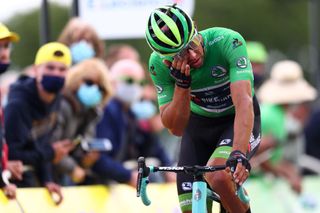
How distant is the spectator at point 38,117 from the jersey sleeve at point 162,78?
2.04m

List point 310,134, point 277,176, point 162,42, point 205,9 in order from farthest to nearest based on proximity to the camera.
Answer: point 205,9
point 310,134
point 277,176
point 162,42

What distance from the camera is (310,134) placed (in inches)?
616

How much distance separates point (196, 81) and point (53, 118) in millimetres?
2458

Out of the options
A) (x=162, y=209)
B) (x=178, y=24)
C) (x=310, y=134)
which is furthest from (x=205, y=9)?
(x=178, y=24)

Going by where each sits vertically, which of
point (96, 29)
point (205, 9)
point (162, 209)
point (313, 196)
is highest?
→ point (96, 29)

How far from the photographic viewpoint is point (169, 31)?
7980 mm

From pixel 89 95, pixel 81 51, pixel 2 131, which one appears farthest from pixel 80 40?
pixel 2 131

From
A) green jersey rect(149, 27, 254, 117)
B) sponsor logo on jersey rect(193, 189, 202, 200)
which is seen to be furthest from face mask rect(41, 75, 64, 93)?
sponsor logo on jersey rect(193, 189, 202, 200)

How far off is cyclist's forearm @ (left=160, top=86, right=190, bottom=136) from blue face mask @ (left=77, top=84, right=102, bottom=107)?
2.60m

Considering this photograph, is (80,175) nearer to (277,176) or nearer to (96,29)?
(96,29)

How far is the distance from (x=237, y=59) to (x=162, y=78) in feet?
2.03

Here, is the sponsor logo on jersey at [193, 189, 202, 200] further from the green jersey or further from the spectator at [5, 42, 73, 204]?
the spectator at [5, 42, 73, 204]

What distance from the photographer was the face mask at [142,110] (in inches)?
510

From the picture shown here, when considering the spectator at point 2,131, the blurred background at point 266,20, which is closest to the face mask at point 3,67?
the spectator at point 2,131
